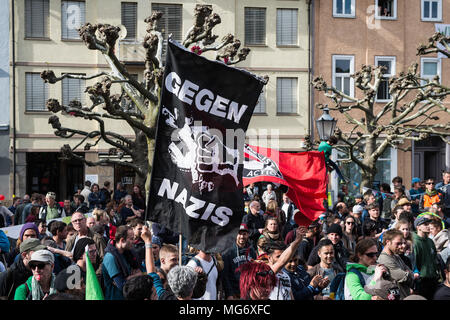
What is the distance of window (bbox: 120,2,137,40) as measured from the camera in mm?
24875

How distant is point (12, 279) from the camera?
18.9 ft

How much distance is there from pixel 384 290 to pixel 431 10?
938 inches

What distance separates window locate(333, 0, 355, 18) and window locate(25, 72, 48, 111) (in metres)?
12.9

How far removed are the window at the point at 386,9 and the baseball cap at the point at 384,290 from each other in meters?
22.5

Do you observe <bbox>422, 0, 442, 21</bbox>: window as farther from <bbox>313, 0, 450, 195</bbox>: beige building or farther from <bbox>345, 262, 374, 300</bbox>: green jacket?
<bbox>345, 262, 374, 300</bbox>: green jacket

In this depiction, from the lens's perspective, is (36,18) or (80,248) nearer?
(80,248)

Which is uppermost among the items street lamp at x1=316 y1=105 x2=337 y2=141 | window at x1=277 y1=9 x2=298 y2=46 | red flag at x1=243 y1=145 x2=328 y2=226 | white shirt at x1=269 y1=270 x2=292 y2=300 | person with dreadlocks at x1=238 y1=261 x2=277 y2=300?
window at x1=277 y1=9 x2=298 y2=46

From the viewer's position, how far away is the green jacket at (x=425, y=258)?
7.33 meters

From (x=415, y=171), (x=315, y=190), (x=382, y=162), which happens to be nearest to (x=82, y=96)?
(x=382, y=162)

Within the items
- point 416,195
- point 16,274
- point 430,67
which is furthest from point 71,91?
point 16,274

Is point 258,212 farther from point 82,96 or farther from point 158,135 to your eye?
point 82,96

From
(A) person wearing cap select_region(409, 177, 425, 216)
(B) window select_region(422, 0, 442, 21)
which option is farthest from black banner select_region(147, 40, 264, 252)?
(B) window select_region(422, 0, 442, 21)

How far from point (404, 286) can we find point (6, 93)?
21367 millimetres

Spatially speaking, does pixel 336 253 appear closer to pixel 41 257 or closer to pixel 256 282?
pixel 256 282
